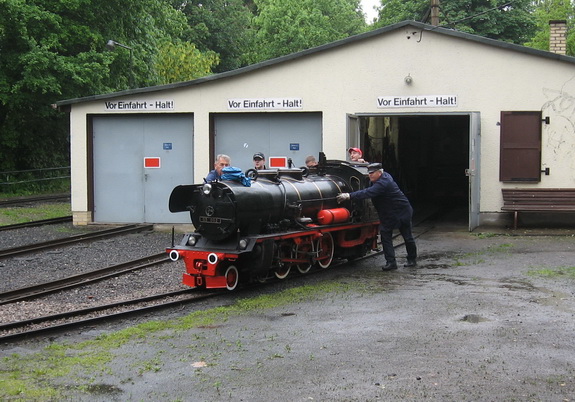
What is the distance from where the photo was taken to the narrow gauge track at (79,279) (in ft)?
36.1

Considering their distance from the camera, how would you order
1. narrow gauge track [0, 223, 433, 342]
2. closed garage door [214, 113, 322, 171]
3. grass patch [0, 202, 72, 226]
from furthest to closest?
grass patch [0, 202, 72, 226] < closed garage door [214, 113, 322, 171] < narrow gauge track [0, 223, 433, 342]

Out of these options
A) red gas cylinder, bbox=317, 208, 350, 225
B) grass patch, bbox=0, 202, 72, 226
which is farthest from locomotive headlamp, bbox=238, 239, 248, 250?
grass patch, bbox=0, 202, 72, 226

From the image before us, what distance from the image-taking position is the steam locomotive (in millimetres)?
10758

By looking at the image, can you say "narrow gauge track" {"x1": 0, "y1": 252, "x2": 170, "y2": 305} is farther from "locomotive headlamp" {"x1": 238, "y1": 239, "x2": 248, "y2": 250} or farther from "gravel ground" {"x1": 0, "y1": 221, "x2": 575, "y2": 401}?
"locomotive headlamp" {"x1": 238, "y1": 239, "x2": 248, "y2": 250}

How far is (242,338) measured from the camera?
8.30m

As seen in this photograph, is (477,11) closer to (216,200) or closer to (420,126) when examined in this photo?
(420,126)

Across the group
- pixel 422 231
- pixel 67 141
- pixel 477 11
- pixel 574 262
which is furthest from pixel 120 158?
pixel 477 11

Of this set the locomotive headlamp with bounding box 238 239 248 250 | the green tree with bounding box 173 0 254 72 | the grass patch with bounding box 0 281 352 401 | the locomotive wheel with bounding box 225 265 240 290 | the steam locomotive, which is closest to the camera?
the grass patch with bounding box 0 281 352 401

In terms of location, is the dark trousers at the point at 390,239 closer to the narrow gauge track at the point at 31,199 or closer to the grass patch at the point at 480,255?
the grass patch at the point at 480,255

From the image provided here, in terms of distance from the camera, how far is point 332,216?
12.6 m

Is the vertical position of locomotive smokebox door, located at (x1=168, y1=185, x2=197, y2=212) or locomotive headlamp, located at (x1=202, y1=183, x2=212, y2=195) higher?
locomotive headlamp, located at (x1=202, y1=183, x2=212, y2=195)

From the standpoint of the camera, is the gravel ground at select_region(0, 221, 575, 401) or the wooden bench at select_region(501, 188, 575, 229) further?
the wooden bench at select_region(501, 188, 575, 229)

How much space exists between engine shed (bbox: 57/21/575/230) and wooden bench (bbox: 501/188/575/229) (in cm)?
20

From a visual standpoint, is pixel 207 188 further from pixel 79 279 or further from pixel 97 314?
pixel 79 279
